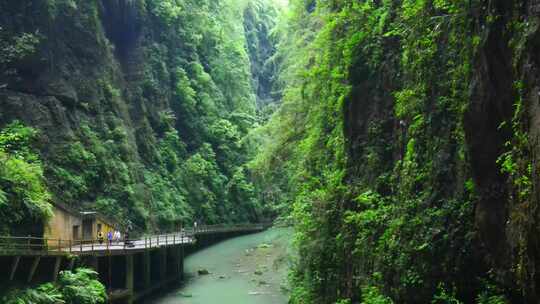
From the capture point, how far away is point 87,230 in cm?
3294

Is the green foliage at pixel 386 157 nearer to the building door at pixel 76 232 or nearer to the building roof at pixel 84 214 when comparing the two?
the building roof at pixel 84 214

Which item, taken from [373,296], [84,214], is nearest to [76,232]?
[84,214]

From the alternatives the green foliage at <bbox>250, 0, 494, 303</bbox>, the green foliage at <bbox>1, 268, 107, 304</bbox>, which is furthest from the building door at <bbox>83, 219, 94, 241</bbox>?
the green foliage at <bbox>250, 0, 494, 303</bbox>

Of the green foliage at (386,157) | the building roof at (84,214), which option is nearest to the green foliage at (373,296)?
the green foliage at (386,157)

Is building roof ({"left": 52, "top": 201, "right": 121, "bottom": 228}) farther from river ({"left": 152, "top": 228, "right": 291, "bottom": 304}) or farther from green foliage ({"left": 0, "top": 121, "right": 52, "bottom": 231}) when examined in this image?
river ({"left": 152, "top": 228, "right": 291, "bottom": 304})

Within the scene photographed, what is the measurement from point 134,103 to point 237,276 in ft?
79.5

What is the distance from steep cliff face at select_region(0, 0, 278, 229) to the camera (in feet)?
132

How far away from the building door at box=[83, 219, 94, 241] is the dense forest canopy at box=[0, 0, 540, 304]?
15.4ft

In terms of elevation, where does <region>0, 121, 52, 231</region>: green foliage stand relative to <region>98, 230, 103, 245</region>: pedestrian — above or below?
above

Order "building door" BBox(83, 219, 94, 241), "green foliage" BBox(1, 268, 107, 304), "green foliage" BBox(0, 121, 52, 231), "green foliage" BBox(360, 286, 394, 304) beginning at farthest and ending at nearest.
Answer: "building door" BBox(83, 219, 94, 241)
"green foliage" BBox(0, 121, 52, 231)
"green foliage" BBox(1, 268, 107, 304)
"green foliage" BBox(360, 286, 394, 304)

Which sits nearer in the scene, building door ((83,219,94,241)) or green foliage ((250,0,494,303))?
green foliage ((250,0,494,303))

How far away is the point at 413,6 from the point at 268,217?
61812mm

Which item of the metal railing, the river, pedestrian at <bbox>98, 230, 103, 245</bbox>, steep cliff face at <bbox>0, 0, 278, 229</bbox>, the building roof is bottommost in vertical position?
the river

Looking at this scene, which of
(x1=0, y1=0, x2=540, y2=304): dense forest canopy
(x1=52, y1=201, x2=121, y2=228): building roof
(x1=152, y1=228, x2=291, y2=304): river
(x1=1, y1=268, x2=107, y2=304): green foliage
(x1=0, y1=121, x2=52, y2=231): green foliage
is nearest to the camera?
(x1=0, y1=0, x2=540, y2=304): dense forest canopy
